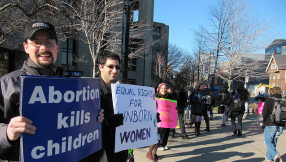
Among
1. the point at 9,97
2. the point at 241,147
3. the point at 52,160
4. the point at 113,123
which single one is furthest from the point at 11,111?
the point at 241,147

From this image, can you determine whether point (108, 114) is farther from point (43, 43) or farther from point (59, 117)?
point (43, 43)

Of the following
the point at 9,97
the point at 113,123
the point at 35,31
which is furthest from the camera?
the point at 113,123

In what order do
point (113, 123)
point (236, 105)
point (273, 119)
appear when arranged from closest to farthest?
1. point (113, 123)
2. point (273, 119)
3. point (236, 105)

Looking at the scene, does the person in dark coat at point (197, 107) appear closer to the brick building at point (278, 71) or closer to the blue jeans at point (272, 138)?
the blue jeans at point (272, 138)

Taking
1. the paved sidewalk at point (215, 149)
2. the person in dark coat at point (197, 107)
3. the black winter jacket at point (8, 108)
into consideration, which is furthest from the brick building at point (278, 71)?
the black winter jacket at point (8, 108)

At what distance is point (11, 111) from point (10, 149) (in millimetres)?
301

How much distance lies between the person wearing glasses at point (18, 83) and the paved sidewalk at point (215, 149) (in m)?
4.04

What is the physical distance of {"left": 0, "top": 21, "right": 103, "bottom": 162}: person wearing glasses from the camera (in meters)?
1.23

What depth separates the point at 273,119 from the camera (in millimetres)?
4789

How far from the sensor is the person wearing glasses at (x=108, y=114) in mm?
2100

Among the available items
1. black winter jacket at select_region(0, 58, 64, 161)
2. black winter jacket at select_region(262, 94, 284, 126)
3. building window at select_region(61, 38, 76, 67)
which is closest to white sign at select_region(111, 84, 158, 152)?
black winter jacket at select_region(0, 58, 64, 161)

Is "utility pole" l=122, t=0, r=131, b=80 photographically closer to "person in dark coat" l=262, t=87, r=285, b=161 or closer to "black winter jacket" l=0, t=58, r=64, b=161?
"person in dark coat" l=262, t=87, r=285, b=161

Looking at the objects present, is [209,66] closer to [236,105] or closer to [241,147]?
[236,105]

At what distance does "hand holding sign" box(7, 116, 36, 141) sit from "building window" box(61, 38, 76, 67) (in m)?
27.8
